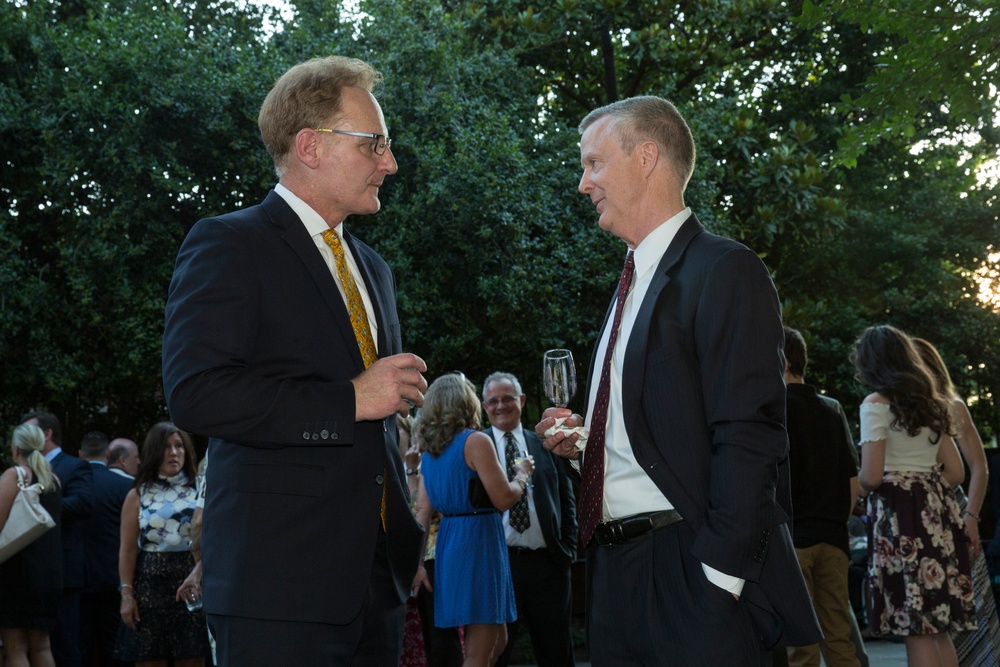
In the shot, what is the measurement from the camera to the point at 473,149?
11062mm

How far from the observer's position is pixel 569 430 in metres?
2.79

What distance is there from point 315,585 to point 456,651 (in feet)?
15.5

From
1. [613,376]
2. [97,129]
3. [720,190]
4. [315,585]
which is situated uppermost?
[97,129]

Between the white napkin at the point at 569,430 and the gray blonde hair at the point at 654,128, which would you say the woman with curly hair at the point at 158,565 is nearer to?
the white napkin at the point at 569,430

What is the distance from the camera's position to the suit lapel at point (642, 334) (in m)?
2.59

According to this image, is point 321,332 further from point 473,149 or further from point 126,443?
point 473,149

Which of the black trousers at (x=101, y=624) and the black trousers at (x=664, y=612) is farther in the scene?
the black trousers at (x=101, y=624)

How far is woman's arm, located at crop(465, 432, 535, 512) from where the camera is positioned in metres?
6.29

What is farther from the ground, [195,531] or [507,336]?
[507,336]

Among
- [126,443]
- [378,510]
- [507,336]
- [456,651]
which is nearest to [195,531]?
[456,651]

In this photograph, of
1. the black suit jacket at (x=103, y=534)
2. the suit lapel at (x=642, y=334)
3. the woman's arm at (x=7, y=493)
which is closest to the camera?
the suit lapel at (x=642, y=334)

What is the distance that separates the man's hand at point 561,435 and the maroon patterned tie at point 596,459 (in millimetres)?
42

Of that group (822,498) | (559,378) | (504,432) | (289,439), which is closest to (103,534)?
(504,432)

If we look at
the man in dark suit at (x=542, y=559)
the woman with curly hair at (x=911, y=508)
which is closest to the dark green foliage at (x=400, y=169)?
the man in dark suit at (x=542, y=559)
